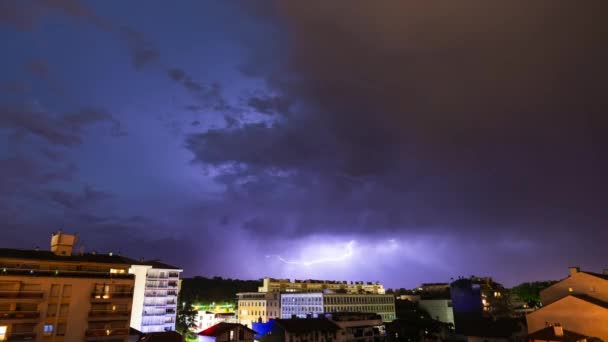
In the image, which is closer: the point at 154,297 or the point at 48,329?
the point at 48,329

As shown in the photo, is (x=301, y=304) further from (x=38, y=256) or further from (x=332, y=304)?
(x=38, y=256)

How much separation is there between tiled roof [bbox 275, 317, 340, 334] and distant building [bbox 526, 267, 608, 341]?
39.0 meters

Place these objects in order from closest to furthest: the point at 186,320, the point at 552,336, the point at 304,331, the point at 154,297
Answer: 1. the point at 552,336
2. the point at 304,331
3. the point at 154,297
4. the point at 186,320

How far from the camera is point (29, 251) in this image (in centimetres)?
6594

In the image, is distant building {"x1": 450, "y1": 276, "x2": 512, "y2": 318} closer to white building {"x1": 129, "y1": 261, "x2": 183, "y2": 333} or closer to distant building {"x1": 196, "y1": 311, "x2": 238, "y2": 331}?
distant building {"x1": 196, "y1": 311, "x2": 238, "y2": 331}

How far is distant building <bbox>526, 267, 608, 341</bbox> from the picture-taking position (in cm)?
6247

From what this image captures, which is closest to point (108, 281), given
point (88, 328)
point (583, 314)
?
point (88, 328)

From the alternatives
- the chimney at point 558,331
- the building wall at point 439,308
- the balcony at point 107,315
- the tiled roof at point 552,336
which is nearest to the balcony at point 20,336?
the balcony at point 107,315

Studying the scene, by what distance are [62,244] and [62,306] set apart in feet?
53.2

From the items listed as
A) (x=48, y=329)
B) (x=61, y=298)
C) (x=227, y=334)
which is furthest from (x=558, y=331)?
(x=48, y=329)

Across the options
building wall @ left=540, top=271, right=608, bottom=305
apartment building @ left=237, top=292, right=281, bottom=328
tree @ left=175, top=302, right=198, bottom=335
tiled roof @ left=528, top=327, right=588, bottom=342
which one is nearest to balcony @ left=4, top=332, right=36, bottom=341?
tree @ left=175, top=302, right=198, bottom=335

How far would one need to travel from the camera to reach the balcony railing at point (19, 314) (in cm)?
5304

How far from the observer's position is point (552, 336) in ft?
200

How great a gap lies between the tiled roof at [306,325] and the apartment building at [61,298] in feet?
98.7
